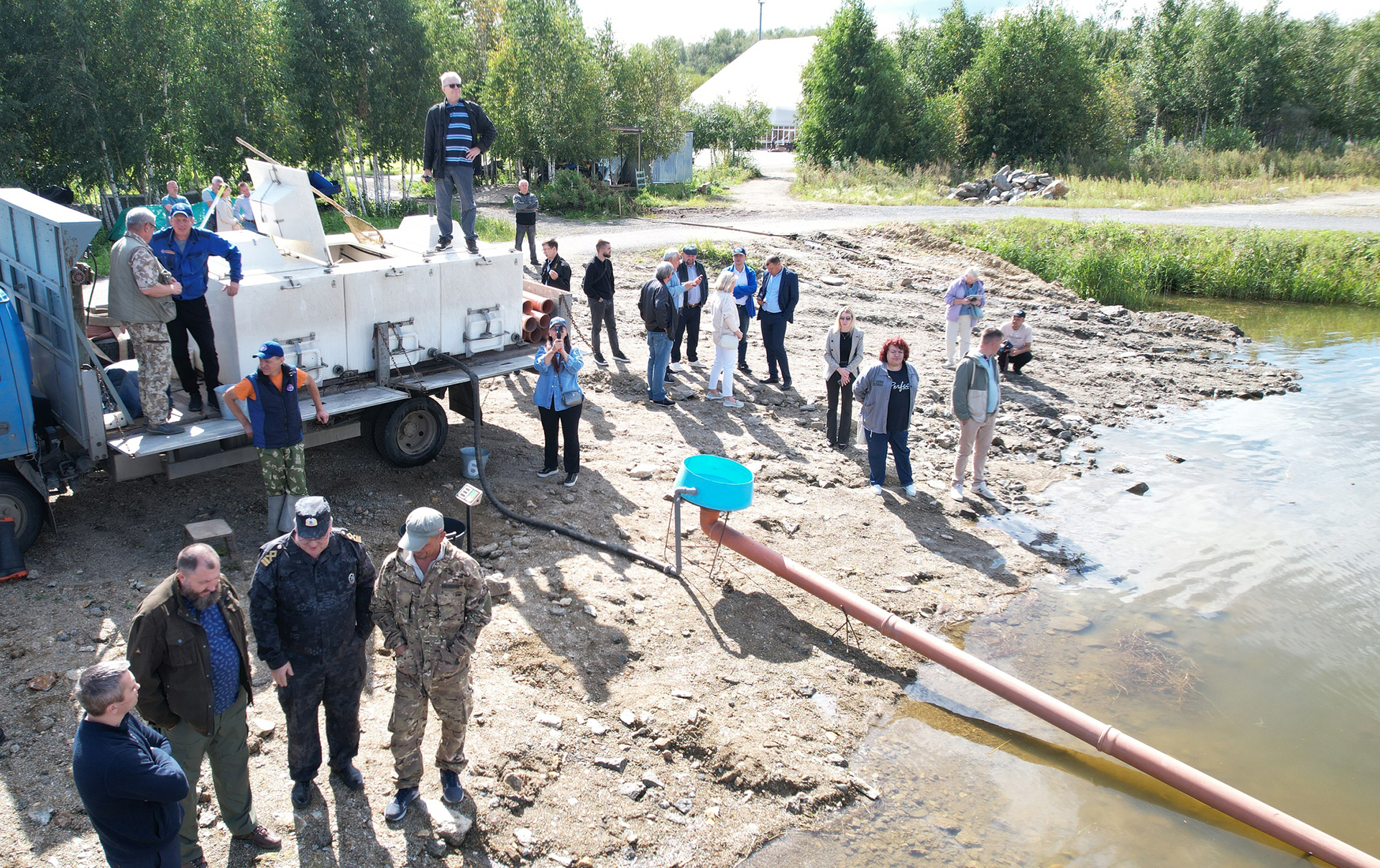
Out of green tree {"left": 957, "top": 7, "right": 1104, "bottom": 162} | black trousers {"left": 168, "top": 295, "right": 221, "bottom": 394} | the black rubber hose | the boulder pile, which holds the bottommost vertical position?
the black rubber hose

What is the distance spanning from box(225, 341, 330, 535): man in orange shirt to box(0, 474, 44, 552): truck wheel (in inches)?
57.2

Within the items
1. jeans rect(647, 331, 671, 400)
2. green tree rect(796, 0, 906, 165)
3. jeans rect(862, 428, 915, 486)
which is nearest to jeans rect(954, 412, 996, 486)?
jeans rect(862, 428, 915, 486)

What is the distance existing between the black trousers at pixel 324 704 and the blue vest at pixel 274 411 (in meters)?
2.53

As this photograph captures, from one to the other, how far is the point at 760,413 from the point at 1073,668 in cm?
533

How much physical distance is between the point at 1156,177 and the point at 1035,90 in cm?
706

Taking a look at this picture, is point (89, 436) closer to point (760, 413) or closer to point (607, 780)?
point (607, 780)

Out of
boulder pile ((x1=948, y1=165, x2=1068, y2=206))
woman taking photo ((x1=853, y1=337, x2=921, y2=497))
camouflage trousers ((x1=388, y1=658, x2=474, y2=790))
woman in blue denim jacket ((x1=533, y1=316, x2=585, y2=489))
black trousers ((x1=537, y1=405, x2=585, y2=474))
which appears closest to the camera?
camouflage trousers ((x1=388, y1=658, x2=474, y2=790))

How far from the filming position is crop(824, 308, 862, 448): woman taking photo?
973 cm

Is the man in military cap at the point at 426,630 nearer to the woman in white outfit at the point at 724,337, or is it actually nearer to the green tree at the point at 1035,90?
the woman in white outfit at the point at 724,337

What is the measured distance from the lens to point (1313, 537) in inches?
356

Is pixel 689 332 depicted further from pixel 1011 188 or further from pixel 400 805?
pixel 1011 188

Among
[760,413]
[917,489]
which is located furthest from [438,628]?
[760,413]

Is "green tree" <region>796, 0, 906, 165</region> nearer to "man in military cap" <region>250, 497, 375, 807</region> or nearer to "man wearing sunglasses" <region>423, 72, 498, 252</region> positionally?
"man wearing sunglasses" <region>423, 72, 498, 252</region>

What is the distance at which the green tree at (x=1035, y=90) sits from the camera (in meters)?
38.8
